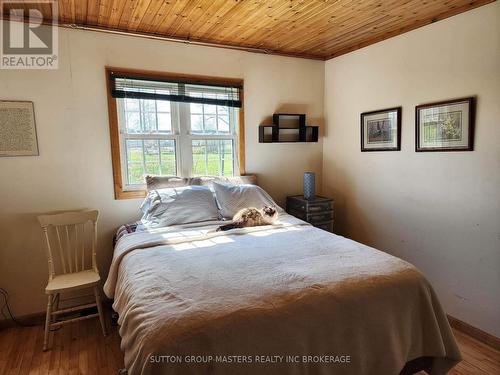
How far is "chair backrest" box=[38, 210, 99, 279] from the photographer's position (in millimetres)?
2518

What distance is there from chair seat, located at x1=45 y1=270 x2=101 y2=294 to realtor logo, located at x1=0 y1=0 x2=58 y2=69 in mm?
1685

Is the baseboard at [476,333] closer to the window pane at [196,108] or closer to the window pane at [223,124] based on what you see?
the window pane at [223,124]

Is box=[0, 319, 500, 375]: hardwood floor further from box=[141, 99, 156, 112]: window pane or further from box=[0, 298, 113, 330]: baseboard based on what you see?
box=[141, 99, 156, 112]: window pane

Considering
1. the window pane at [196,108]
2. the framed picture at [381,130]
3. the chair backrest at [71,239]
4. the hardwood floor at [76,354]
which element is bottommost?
the hardwood floor at [76,354]

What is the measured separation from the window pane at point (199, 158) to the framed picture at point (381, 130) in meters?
1.66

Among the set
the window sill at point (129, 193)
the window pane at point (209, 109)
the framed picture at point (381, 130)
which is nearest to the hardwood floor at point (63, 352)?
the window sill at point (129, 193)

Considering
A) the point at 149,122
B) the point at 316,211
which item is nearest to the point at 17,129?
the point at 149,122

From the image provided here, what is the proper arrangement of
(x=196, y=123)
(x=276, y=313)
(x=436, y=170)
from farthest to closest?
(x=196, y=123), (x=436, y=170), (x=276, y=313)

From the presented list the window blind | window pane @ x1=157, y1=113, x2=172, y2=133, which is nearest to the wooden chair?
window pane @ x1=157, y1=113, x2=172, y2=133

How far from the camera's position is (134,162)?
2.94 metres

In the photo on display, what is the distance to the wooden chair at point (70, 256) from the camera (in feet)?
7.68

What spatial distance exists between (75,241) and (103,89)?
1.34 m

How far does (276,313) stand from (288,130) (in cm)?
259

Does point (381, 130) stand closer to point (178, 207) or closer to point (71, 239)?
point (178, 207)
